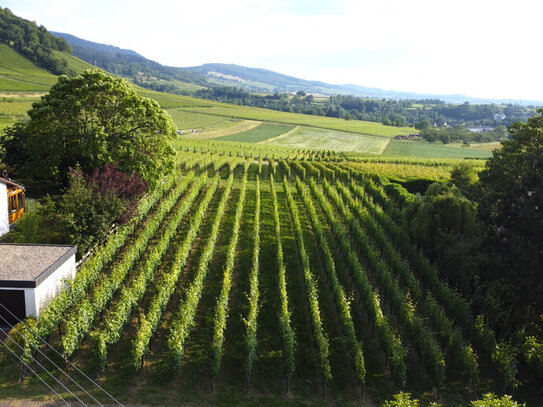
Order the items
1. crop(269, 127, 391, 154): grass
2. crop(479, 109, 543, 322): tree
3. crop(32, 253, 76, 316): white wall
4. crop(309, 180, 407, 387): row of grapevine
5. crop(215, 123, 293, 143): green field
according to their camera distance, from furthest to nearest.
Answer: crop(215, 123, 293, 143): green field
crop(269, 127, 391, 154): grass
crop(479, 109, 543, 322): tree
crop(32, 253, 76, 316): white wall
crop(309, 180, 407, 387): row of grapevine

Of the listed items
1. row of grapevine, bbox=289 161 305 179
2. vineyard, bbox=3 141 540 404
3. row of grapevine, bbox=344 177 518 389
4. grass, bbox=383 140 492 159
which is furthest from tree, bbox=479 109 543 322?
grass, bbox=383 140 492 159

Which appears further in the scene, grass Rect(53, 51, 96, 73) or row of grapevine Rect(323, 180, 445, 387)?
grass Rect(53, 51, 96, 73)

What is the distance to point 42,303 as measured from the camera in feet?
51.8

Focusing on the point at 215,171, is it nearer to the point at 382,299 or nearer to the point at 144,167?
the point at 144,167

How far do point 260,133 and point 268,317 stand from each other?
87085mm

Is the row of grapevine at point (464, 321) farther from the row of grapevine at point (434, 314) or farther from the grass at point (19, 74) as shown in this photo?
the grass at point (19, 74)

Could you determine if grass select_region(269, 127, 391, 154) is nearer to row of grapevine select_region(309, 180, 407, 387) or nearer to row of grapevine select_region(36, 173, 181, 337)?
row of grapevine select_region(309, 180, 407, 387)

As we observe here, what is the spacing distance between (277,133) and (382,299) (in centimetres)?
8704

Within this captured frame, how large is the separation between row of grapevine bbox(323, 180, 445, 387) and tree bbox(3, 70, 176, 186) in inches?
622

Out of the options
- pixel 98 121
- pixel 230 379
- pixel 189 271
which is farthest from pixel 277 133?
pixel 230 379

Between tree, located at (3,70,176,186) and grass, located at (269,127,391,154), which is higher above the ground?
tree, located at (3,70,176,186)

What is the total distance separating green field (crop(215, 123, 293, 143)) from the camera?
90231 mm

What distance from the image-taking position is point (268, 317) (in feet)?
57.4

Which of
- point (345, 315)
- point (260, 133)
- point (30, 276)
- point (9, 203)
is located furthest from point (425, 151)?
point (30, 276)
